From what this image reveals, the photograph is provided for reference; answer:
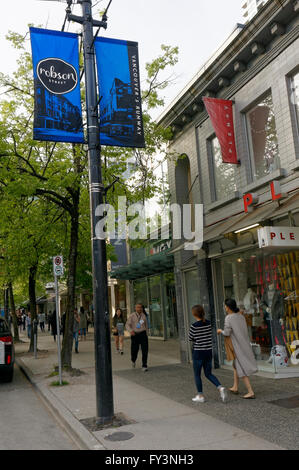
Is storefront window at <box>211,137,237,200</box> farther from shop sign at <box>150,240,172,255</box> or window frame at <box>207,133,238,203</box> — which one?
shop sign at <box>150,240,172,255</box>

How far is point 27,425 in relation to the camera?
6.77 m

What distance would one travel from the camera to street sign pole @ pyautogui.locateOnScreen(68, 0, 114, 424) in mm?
6188

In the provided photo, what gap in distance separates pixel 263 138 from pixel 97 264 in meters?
5.38

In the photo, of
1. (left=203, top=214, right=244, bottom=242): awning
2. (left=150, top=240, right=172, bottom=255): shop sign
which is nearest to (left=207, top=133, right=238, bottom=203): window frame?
(left=203, top=214, right=244, bottom=242): awning

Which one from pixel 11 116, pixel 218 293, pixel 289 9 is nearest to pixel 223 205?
pixel 218 293

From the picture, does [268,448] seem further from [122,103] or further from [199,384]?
[122,103]

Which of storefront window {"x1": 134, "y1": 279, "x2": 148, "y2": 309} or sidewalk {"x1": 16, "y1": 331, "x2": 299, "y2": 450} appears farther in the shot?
storefront window {"x1": 134, "y1": 279, "x2": 148, "y2": 309}

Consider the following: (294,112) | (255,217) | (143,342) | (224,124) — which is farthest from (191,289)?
(294,112)

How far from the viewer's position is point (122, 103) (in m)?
6.84

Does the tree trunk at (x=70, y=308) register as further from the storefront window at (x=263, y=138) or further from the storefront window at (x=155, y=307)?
the storefront window at (x=155, y=307)

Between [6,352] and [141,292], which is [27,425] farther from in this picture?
[141,292]

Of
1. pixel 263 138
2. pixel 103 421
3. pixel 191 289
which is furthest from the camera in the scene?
pixel 191 289

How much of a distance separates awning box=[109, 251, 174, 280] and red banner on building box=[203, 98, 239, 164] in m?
6.57
